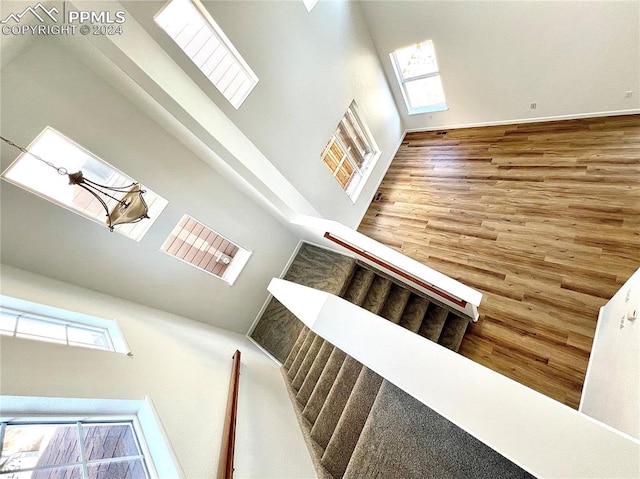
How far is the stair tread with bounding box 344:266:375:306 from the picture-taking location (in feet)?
10.7

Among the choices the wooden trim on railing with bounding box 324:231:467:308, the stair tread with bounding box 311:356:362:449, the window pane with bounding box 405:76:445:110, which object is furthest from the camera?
the window pane with bounding box 405:76:445:110

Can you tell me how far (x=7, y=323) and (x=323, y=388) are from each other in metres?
2.07

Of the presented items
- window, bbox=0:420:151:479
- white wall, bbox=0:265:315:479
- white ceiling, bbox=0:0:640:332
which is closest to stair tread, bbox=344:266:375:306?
white ceiling, bbox=0:0:640:332

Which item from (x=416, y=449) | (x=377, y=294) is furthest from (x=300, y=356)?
(x=416, y=449)

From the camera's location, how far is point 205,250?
13.2 ft

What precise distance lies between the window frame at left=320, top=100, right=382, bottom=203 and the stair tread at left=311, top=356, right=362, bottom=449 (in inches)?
120

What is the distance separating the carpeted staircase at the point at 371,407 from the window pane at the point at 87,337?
1557mm

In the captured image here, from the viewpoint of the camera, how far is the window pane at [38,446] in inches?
37.4

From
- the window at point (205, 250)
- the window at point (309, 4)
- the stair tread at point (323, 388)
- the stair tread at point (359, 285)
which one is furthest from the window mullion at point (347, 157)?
the stair tread at point (323, 388)

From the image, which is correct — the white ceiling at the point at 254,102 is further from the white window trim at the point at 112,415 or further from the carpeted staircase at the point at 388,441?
the carpeted staircase at the point at 388,441

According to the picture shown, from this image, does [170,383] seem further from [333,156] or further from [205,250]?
[333,156]

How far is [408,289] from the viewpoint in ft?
10.1

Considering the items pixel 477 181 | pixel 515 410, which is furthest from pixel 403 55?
pixel 515 410

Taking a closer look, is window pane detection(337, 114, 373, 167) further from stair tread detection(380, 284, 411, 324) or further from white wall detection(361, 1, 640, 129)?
stair tread detection(380, 284, 411, 324)
